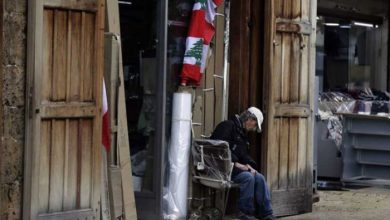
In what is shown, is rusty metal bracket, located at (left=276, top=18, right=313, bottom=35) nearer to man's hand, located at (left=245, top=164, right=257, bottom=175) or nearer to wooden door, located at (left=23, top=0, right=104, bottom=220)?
man's hand, located at (left=245, top=164, right=257, bottom=175)

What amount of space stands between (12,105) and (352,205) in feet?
16.8

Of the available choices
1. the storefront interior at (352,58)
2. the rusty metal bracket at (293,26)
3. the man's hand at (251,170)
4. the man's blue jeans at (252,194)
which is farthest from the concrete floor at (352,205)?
the rusty metal bracket at (293,26)

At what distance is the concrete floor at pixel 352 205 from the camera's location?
859 centimetres

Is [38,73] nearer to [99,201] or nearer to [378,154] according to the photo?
[99,201]

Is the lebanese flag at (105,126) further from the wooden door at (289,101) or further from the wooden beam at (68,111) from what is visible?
the wooden door at (289,101)

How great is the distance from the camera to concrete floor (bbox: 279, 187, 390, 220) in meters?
8.59

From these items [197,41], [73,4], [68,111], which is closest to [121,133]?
[68,111]

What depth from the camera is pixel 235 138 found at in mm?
7820

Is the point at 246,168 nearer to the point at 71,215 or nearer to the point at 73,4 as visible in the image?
the point at 71,215

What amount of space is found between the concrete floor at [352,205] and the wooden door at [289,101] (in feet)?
0.93

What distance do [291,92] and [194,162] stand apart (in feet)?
5.11

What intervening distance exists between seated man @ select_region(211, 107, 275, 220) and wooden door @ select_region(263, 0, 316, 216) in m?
0.36

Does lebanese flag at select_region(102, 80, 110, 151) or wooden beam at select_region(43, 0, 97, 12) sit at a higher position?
wooden beam at select_region(43, 0, 97, 12)

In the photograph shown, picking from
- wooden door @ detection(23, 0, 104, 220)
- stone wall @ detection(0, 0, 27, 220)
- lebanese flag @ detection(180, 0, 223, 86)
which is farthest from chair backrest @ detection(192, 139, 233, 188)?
stone wall @ detection(0, 0, 27, 220)
